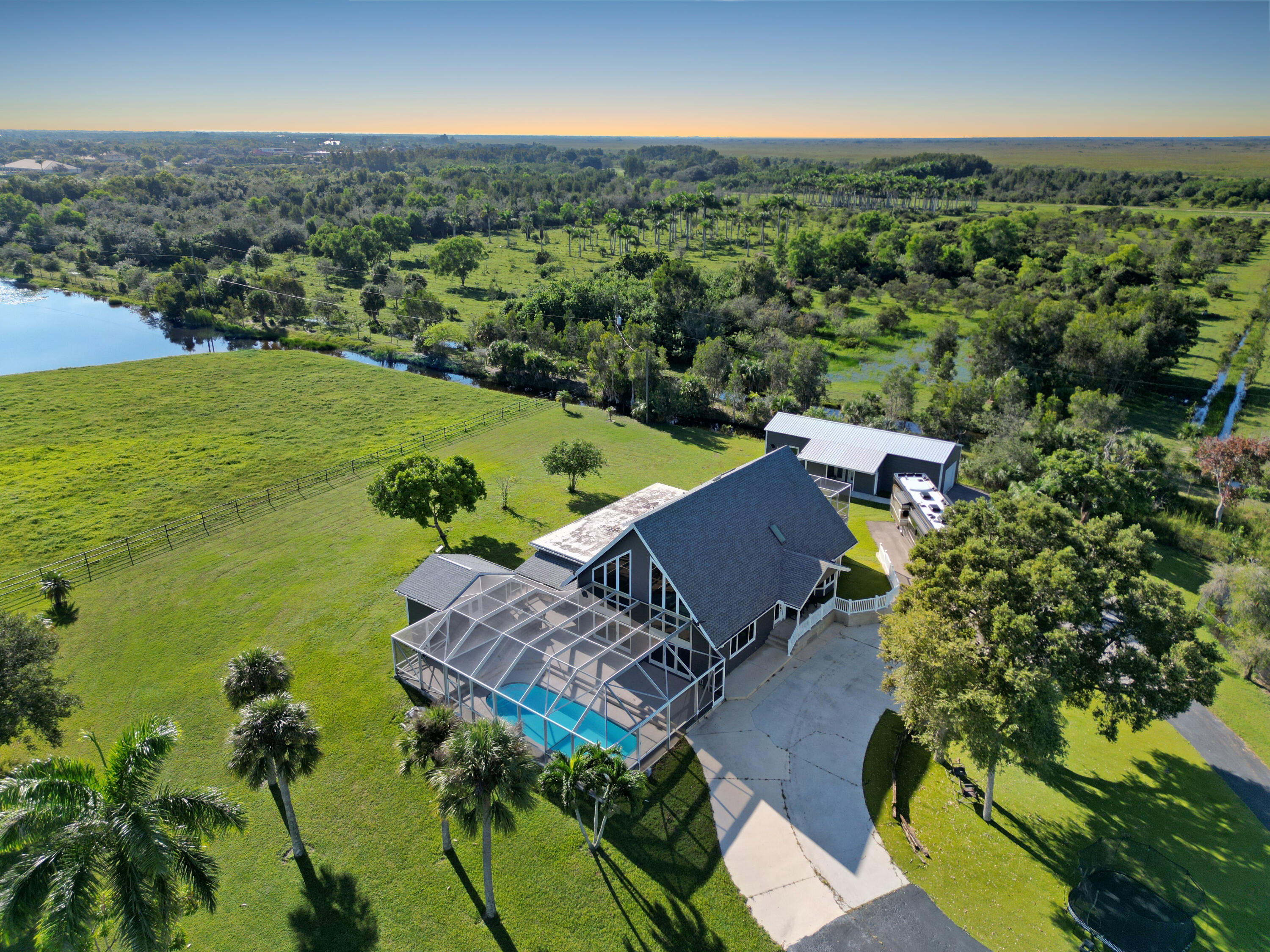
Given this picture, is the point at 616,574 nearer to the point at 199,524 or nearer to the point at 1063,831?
the point at 1063,831

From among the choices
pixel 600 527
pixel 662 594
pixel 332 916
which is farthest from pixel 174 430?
pixel 332 916

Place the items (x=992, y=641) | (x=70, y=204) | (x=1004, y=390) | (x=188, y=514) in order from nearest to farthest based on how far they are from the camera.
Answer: (x=992, y=641) → (x=188, y=514) → (x=1004, y=390) → (x=70, y=204)

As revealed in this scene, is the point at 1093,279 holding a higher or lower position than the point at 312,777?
higher

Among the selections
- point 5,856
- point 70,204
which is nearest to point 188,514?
point 5,856

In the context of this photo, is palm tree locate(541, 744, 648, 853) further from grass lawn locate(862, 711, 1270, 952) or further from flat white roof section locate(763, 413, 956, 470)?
flat white roof section locate(763, 413, 956, 470)

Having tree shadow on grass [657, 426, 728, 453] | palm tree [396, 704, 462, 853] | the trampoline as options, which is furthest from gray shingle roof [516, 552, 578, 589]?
tree shadow on grass [657, 426, 728, 453]

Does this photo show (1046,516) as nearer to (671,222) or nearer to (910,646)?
(910,646)

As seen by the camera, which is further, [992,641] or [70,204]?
[70,204]
